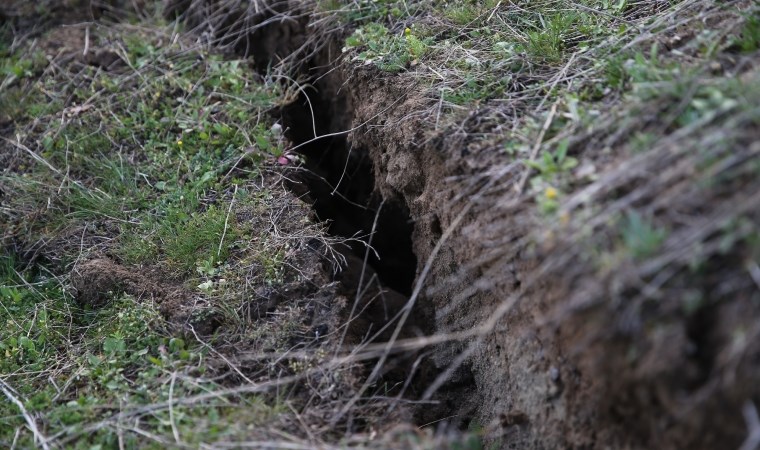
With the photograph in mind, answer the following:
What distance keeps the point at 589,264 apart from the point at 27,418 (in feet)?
6.59

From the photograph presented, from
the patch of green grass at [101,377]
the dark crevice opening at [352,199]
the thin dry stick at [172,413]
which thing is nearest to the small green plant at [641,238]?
the patch of green grass at [101,377]

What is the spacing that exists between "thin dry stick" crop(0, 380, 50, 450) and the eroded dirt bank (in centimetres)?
136

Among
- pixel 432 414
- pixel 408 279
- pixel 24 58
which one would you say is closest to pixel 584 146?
pixel 432 414

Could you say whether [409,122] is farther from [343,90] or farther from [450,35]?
[343,90]

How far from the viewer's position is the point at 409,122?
3.01 meters

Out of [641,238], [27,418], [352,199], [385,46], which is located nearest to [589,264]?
[641,238]

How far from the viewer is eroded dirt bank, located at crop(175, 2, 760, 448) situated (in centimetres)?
184

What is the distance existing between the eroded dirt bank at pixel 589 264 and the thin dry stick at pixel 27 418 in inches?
53.4

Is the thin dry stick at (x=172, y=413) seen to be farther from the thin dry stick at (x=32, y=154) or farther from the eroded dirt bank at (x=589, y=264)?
the thin dry stick at (x=32, y=154)

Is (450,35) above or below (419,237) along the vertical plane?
above

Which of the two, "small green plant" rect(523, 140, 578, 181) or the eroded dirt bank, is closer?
the eroded dirt bank

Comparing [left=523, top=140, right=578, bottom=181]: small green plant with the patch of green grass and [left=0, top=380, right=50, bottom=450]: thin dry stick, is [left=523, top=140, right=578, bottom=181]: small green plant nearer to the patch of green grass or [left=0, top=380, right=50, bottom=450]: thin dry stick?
the patch of green grass

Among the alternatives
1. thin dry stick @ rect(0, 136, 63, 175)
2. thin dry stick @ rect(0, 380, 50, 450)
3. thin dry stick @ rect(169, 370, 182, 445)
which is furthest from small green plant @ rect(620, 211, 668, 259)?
thin dry stick @ rect(0, 136, 63, 175)

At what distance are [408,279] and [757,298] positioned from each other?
7.22 feet
